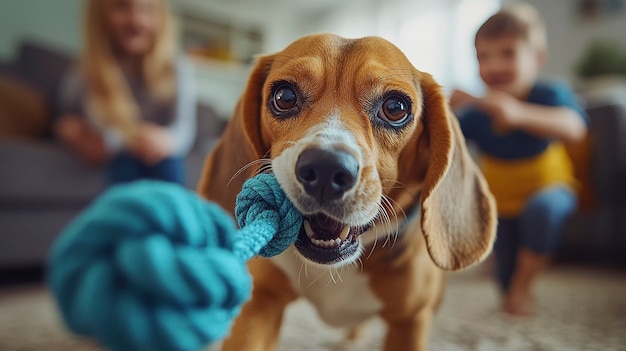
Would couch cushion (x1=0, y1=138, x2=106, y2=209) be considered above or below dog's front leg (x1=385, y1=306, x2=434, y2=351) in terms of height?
below

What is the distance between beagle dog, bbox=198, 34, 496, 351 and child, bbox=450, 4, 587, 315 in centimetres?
12

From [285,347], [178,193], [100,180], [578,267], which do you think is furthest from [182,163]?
[578,267]

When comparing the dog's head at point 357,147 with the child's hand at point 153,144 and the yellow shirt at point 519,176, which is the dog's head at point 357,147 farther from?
the child's hand at point 153,144

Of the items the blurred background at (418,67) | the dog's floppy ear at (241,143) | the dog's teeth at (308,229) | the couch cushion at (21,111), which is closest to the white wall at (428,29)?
the blurred background at (418,67)

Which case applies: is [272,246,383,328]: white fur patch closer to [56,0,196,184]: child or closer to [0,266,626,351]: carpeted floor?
[0,266,626,351]: carpeted floor

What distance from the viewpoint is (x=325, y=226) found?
21.3 inches

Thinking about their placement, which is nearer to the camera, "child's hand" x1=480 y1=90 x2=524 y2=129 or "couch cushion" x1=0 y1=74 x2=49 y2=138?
"child's hand" x1=480 y1=90 x2=524 y2=129

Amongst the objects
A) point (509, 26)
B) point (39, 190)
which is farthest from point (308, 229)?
point (39, 190)

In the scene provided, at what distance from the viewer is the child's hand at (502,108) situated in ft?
2.62

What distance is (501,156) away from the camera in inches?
39.9

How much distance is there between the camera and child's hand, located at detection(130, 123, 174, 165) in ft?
4.59

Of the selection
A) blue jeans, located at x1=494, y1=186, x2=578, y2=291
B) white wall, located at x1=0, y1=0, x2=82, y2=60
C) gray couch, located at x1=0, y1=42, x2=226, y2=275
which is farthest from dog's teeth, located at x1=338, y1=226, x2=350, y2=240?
white wall, located at x1=0, y1=0, x2=82, y2=60

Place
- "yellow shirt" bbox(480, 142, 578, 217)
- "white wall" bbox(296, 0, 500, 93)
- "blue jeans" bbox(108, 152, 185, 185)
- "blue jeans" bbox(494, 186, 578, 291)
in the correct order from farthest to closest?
"blue jeans" bbox(108, 152, 185, 185) < "blue jeans" bbox(494, 186, 578, 291) < "yellow shirt" bbox(480, 142, 578, 217) < "white wall" bbox(296, 0, 500, 93)

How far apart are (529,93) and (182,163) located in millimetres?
1031
